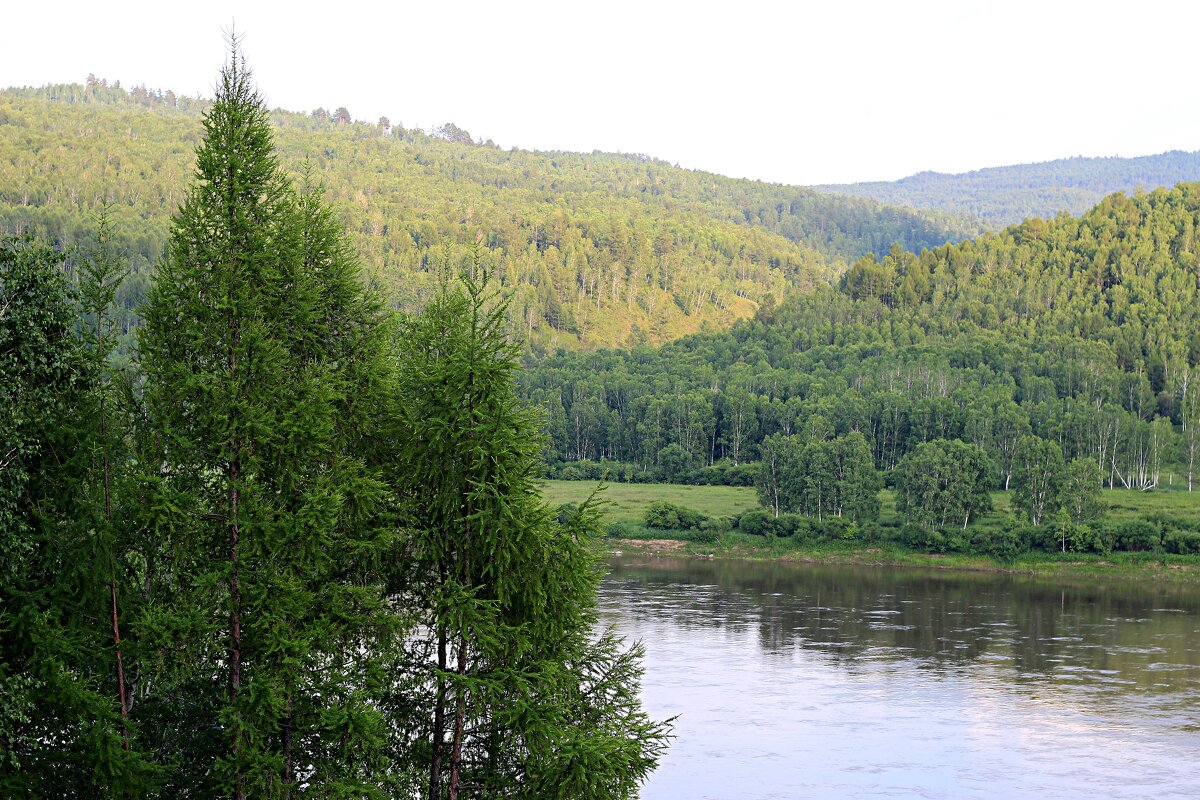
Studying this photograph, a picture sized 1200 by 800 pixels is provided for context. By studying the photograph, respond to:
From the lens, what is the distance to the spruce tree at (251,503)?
627 inches

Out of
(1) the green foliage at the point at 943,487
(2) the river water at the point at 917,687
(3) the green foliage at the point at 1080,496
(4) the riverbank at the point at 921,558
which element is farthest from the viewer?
(1) the green foliage at the point at 943,487

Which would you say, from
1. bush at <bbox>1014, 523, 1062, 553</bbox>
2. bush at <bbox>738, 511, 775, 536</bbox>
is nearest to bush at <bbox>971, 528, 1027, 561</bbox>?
bush at <bbox>1014, 523, 1062, 553</bbox>

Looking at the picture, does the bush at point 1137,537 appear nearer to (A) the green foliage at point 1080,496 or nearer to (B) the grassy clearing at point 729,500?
(A) the green foliage at point 1080,496

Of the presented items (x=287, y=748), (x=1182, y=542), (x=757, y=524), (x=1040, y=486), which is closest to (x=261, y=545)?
(x=287, y=748)

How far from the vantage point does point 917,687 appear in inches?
2133

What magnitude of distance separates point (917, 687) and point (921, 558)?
142 ft

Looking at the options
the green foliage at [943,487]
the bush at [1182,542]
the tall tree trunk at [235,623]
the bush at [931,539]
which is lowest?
the bush at [931,539]

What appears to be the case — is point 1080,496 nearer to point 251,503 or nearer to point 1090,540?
point 1090,540

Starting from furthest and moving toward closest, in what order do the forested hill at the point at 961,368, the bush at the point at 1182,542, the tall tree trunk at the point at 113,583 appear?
the forested hill at the point at 961,368
the bush at the point at 1182,542
the tall tree trunk at the point at 113,583

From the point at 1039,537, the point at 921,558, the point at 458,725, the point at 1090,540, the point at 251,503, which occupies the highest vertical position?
the point at 251,503

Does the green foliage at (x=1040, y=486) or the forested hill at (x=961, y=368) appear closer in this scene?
the green foliage at (x=1040, y=486)

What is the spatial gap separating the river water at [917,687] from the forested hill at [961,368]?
137 feet

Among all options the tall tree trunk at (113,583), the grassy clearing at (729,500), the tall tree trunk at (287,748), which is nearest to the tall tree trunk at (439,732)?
the tall tree trunk at (287,748)

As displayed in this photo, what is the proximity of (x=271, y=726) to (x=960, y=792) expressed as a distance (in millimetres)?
29447
